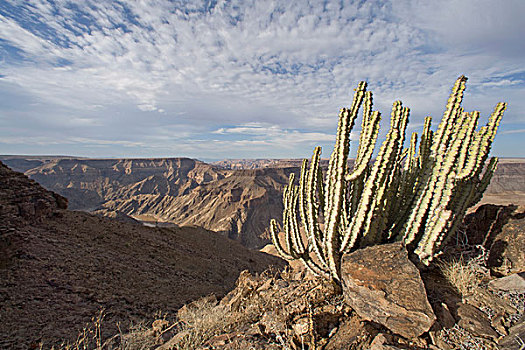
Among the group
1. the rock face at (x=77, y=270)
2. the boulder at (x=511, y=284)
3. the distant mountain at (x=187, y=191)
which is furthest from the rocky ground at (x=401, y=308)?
the distant mountain at (x=187, y=191)

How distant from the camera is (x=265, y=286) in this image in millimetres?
4676

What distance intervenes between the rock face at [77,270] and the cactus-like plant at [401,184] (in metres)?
5.78

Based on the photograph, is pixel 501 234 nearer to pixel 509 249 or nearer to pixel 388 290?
pixel 509 249

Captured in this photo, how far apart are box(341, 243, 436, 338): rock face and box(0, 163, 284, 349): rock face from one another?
224 inches

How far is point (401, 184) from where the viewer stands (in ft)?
11.8

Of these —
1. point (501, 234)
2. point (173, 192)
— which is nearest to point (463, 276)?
point (501, 234)

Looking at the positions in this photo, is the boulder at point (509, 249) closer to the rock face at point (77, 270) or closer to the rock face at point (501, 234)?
the rock face at point (501, 234)

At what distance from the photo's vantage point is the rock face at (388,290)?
2.37 m

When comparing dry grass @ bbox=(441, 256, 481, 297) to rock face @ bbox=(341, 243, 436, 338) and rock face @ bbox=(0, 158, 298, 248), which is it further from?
rock face @ bbox=(0, 158, 298, 248)

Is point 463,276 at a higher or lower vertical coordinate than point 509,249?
lower

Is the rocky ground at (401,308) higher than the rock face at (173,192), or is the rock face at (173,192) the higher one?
the rocky ground at (401,308)

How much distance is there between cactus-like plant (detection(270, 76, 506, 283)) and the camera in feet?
9.92

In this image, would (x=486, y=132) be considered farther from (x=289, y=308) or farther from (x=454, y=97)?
(x=289, y=308)

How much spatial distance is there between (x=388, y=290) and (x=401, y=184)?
1628mm
